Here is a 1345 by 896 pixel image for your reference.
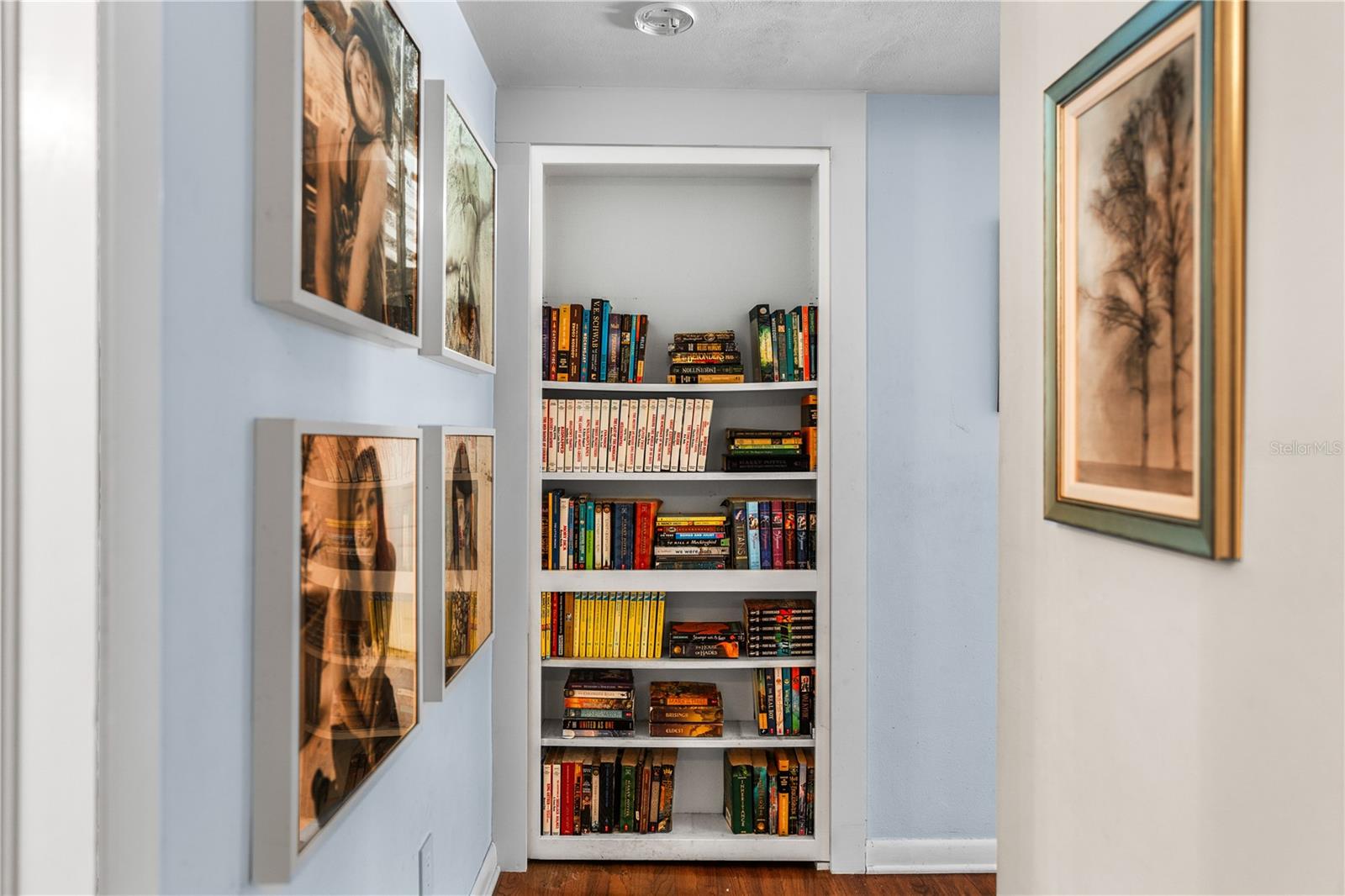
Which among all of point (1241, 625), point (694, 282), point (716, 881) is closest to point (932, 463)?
point (694, 282)

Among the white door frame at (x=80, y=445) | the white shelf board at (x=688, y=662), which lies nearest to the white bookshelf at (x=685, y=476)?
the white shelf board at (x=688, y=662)

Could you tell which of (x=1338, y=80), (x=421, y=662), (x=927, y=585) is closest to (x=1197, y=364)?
(x=1338, y=80)

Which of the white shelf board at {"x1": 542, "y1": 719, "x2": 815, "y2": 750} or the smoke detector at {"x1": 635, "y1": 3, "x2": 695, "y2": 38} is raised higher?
the smoke detector at {"x1": 635, "y1": 3, "x2": 695, "y2": 38}

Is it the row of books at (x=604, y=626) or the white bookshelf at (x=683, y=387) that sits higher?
the white bookshelf at (x=683, y=387)

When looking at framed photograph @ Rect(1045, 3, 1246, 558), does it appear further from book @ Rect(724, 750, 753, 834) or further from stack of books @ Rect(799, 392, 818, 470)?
book @ Rect(724, 750, 753, 834)

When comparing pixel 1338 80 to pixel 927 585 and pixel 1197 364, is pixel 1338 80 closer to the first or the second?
pixel 1197 364

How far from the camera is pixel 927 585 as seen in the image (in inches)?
106

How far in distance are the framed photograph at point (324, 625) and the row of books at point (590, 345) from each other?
1214 millimetres

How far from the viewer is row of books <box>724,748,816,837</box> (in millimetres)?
2650

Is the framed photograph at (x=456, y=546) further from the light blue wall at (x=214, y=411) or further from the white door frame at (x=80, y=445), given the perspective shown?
the white door frame at (x=80, y=445)

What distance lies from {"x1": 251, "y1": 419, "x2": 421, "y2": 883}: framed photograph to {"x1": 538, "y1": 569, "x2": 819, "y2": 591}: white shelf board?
1168mm

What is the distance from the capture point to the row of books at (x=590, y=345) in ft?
8.67

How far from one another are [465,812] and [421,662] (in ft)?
2.86

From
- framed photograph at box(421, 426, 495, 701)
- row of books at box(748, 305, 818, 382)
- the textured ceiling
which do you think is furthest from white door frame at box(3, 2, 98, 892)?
row of books at box(748, 305, 818, 382)
